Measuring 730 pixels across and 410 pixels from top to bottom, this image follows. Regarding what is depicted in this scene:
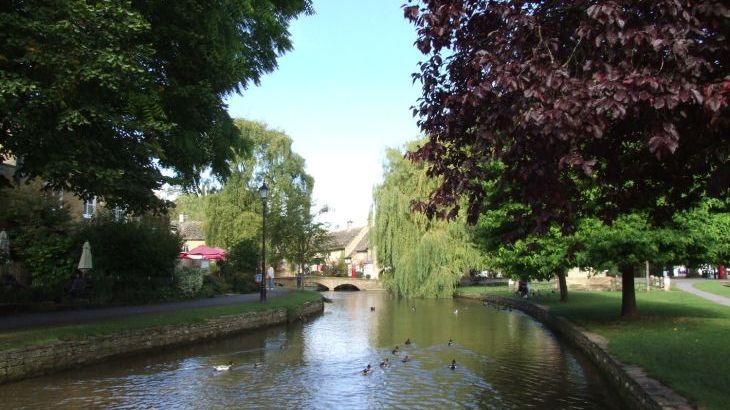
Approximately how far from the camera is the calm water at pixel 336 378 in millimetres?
10539

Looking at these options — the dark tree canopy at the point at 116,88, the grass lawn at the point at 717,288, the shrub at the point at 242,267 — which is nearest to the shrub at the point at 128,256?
the dark tree canopy at the point at 116,88

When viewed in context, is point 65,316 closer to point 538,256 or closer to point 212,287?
point 212,287

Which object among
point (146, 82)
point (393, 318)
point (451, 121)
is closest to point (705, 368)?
point (451, 121)

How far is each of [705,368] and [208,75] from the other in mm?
11868

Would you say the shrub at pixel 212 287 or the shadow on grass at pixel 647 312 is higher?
the shrub at pixel 212 287

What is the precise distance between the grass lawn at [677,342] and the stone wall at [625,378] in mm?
177

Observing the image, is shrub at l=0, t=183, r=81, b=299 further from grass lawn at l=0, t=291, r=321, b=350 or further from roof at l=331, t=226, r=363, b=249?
roof at l=331, t=226, r=363, b=249

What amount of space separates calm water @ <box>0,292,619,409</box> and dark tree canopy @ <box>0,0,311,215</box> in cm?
394

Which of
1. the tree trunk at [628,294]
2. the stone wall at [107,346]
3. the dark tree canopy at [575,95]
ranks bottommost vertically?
the stone wall at [107,346]

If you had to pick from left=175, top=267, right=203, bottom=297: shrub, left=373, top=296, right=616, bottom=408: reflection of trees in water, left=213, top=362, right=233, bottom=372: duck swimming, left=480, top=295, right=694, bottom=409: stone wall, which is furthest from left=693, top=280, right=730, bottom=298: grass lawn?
left=213, top=362, right=233, bottom=372: duck swimming

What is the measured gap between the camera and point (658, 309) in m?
21.5

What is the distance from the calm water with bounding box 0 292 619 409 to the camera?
415 inches

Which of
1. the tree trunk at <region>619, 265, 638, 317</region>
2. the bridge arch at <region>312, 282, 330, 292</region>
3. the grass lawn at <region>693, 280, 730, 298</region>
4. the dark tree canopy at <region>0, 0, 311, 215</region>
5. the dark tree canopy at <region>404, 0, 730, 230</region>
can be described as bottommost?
the bridge arch at <region>312, 282, 330, 292</region>

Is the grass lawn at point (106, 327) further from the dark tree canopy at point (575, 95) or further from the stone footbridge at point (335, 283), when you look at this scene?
the stone footbridge at point (335, 283)
